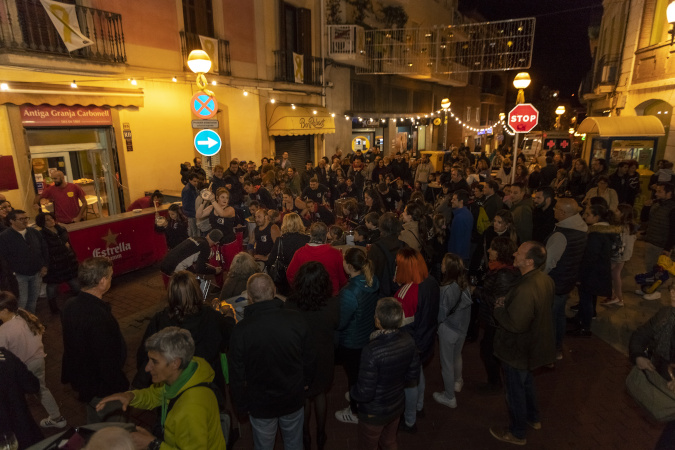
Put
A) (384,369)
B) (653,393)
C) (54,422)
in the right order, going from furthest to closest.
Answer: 1. (54,422)
2. (384,369)
3. (653,393)

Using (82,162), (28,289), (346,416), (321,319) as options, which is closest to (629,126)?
(346,416)

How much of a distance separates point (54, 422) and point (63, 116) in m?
8.01

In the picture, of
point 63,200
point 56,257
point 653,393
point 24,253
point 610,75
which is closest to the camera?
point 653,393

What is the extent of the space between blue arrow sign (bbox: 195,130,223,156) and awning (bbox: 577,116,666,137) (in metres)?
11.1

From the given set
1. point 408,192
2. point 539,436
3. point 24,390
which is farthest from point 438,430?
point 408,192

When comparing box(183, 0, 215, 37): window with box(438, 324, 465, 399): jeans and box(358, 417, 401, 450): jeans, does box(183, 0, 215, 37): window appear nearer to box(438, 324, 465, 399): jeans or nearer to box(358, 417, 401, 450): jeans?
box(438, 324, 465, 399): jeans

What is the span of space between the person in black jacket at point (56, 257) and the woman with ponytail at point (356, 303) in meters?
4.95

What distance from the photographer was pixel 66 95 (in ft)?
30.3

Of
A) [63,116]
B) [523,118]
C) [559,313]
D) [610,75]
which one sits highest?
[610,75]

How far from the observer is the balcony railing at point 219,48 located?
1201 centimetres

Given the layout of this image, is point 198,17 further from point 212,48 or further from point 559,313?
point 559,313

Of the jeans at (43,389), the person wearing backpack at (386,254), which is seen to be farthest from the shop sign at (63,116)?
the person wearing backpack at (386,254)

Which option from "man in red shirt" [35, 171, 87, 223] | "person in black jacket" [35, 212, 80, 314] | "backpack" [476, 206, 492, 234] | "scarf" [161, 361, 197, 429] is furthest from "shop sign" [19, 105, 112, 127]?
"backpack" [476, 206, 492, 234]

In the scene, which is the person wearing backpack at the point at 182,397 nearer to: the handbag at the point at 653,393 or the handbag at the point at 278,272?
the handbag at the point at 278,272
